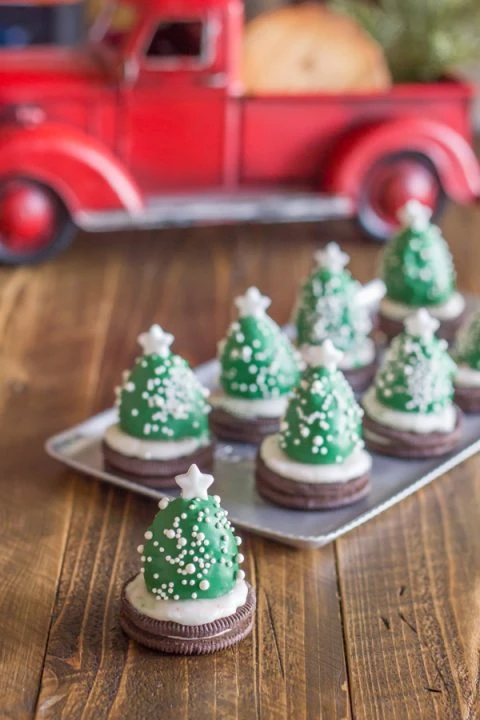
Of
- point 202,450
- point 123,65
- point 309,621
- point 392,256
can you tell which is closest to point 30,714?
point 309,621

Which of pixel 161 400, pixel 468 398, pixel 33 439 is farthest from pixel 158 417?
pixel 468 398

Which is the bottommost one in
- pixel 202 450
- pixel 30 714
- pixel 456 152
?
pixel 30 714

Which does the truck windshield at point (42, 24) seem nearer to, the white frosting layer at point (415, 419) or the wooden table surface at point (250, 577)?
the wooden table surface at point (250, 577)

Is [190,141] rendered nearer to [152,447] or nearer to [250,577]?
[152,447]

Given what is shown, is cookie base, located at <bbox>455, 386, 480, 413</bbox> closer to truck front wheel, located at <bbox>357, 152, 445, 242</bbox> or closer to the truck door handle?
truck front wheel, located at <bbox>357, 152, 445, 242</bbox>

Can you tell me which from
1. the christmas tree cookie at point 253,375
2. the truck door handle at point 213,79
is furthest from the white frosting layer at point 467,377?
the truck door handle at point 213,79

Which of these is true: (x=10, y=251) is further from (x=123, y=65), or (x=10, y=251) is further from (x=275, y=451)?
(x=275, y=451)
